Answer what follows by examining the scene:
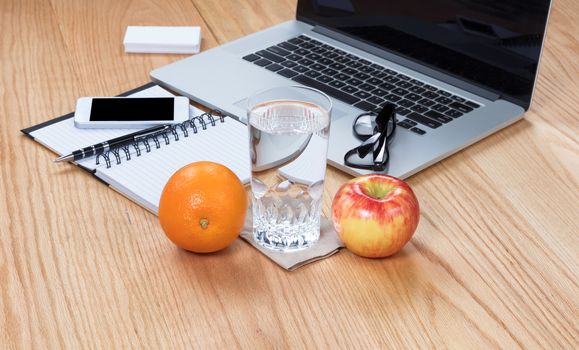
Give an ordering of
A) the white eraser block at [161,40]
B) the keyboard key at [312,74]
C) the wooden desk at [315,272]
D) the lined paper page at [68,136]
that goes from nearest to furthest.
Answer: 1. the wooden desk at [315,272]
2. the lined paper page at [68,136]
3. the keyboard key at [312,74]
4. the white eraser block at [161,40]

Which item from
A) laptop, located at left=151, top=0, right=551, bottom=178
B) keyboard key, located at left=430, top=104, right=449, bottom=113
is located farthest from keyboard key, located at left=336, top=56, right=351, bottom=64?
keyboard key, located at left=430, top=104, right=449, bottom=113

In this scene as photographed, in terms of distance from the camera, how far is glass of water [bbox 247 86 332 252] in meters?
0.90

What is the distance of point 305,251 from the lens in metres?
0.95

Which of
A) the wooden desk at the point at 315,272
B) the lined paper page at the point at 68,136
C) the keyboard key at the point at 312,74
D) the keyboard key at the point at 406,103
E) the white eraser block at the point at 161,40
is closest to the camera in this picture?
the wooden desk at the point at 315,272

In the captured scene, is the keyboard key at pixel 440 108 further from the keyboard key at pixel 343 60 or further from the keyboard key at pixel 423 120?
the keyboard key at pixel 343 60

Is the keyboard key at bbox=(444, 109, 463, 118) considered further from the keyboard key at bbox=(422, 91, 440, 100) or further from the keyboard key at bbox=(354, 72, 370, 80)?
the keyboard key at bbox=(354, 72, 370, 80)

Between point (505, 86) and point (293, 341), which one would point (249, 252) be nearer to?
point (293, 341)

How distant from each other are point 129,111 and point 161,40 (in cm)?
32

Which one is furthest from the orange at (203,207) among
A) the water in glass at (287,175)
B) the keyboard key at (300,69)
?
the keyboard key at (300,69)

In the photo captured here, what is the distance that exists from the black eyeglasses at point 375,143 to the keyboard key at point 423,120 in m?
0.06

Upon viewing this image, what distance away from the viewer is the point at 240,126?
1186 millimetres

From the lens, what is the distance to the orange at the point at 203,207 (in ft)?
2.95

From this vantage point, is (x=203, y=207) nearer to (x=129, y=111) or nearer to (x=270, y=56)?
(x=129, y=111)

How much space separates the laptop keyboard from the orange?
36 cm
